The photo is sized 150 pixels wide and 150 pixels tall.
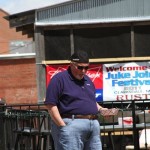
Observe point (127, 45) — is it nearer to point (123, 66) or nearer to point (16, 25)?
point (123, 66)

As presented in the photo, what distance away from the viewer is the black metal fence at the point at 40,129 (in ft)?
25.3

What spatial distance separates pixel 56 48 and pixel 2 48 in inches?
1646

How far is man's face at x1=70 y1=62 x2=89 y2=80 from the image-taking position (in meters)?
5.12

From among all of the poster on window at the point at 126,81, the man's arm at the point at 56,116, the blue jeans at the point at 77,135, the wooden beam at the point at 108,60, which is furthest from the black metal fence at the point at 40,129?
the wooden beam at the point at 108,60

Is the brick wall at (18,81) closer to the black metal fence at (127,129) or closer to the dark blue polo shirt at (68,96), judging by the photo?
the black metal fence at (127,129)

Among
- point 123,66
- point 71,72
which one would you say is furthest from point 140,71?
point 71,72

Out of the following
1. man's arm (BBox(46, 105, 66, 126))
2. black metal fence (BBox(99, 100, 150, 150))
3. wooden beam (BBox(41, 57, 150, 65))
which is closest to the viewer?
man's arm (BBox(46, 105, 66, 126))

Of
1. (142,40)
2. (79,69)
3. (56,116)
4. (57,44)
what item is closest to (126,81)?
(142,40)

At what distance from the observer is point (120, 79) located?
12008 mm

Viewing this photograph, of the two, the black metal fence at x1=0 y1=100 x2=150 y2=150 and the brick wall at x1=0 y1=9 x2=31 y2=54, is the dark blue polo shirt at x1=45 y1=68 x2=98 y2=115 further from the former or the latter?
the brick wall at x1=0 y1=9 x2=31 y2=54

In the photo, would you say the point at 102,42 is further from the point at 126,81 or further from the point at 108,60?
the point at 126,81

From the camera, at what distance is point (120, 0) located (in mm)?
11992

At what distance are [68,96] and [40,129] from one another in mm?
2825

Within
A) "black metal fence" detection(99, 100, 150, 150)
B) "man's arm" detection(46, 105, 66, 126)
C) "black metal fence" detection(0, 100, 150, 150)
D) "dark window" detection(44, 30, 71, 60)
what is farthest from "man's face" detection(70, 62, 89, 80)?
"dark window" detection(44, 30, 71, 60)
